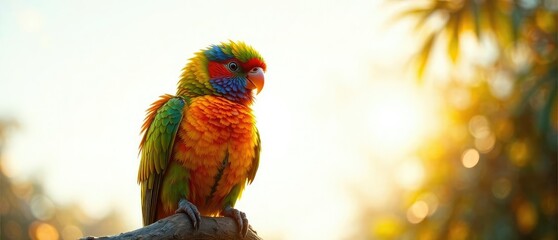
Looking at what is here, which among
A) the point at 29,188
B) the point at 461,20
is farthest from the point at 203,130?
the point at 29,188

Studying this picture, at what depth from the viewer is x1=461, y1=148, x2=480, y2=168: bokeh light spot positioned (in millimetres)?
10146

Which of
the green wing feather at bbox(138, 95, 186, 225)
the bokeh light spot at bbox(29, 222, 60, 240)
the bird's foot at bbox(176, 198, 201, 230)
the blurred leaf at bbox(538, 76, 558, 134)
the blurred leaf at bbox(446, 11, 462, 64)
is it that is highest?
the blurred leaf at bbox(446, 11, 462, 64)

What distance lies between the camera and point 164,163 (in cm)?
391

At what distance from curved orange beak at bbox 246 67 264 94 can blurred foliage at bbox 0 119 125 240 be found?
21.0 m

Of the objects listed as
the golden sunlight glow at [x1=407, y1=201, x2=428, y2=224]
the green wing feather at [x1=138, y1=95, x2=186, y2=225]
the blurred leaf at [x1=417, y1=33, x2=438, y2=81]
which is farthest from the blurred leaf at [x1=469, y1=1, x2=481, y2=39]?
the green wing feather at [x1=138, y1=95, x2=186, y2=225]

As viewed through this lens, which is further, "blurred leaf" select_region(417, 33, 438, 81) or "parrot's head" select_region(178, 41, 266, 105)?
"blurred leaf" select_region(417, 33, 438, 81)

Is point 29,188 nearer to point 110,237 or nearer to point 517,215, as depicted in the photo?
point 517,215

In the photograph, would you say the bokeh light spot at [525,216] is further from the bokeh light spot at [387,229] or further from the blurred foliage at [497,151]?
the bokeh light spot at [387,229]

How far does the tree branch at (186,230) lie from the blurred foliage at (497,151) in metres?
4.65

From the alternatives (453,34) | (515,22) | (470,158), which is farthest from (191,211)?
(470,158)

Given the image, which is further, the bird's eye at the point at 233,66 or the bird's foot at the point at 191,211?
the bird's eye at the point at 233,66

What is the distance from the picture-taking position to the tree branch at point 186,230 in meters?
3.30

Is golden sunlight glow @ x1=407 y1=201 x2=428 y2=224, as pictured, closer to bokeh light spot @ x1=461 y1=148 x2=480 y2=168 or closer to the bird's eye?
bokeh light spot @ x1=461 y1=148 x2=480 y2=168

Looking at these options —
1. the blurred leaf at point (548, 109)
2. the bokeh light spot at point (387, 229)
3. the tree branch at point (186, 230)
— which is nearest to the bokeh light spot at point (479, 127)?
the blurred leaf at point (548, 109)
